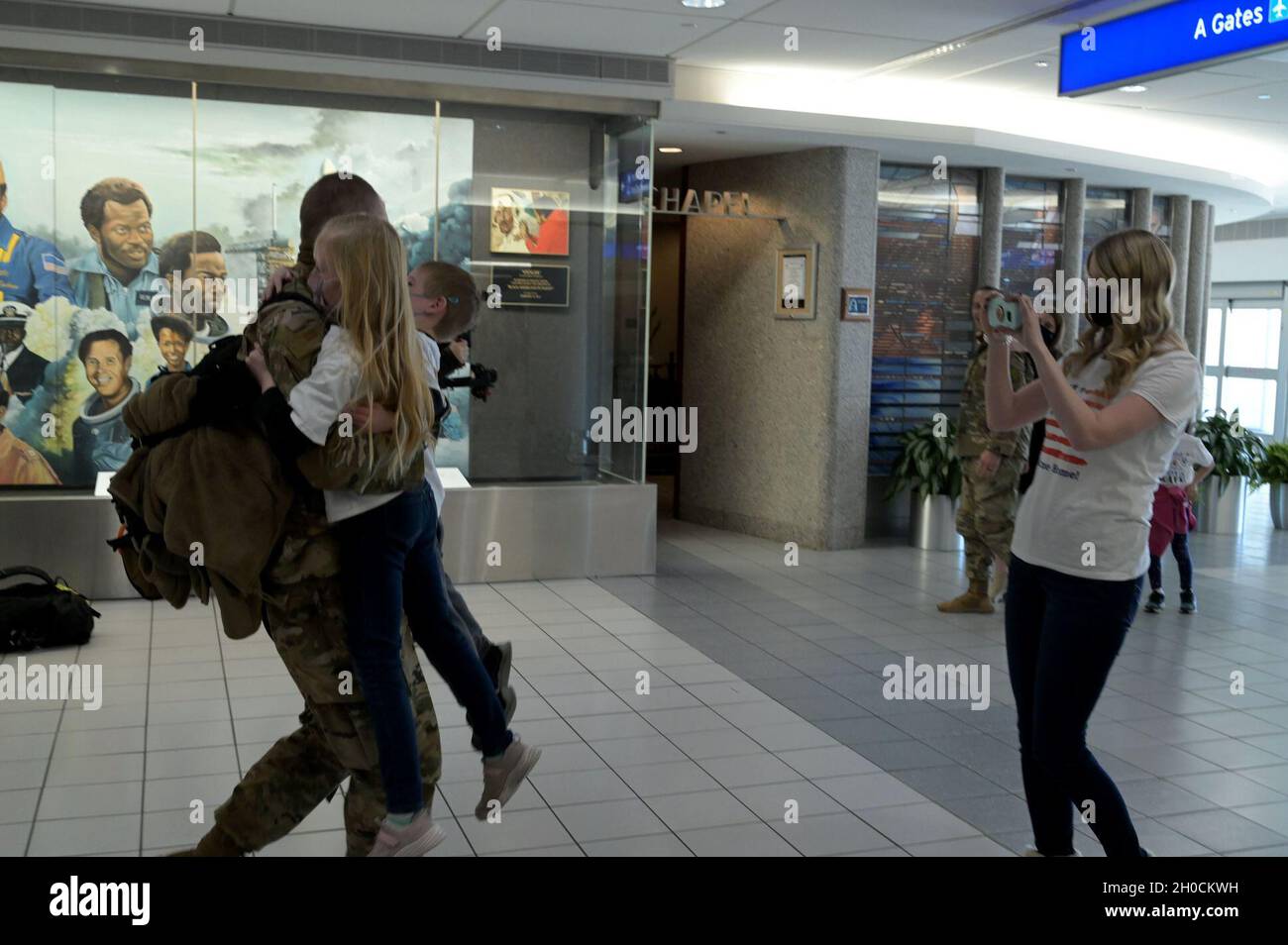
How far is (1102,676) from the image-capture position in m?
2.80

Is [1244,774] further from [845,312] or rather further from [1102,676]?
[845,312]

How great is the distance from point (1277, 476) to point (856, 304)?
467 centimetres

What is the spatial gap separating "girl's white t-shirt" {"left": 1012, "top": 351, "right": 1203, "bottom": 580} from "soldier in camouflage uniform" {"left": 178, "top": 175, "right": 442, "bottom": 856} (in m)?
1.47

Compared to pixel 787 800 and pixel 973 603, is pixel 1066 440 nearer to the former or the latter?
pixel 787 800

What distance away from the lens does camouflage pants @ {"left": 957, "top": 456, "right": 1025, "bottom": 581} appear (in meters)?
6.50

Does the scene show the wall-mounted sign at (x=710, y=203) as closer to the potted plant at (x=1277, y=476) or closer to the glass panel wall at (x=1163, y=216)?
the glass panel wall at (x=1163, y=216)

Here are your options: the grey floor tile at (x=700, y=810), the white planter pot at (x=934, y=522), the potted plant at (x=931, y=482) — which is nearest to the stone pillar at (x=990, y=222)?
the potted plant at (x=931, y=482)

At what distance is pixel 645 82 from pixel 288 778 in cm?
530

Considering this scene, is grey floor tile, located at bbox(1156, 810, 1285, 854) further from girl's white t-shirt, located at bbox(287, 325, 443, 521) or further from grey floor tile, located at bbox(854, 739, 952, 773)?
girl's white t-shirt, located at bbox(287, 325, 443, 521)

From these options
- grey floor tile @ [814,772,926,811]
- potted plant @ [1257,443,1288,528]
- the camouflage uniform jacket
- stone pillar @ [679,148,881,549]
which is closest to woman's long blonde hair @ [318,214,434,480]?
grey floor tile @ [814,772,926,811]

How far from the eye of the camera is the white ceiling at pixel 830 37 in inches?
237

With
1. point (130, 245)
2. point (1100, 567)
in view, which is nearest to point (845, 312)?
point (130, 245)

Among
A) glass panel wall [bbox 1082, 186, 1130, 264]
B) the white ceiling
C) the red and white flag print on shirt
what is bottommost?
the red and white flag print on shirt
